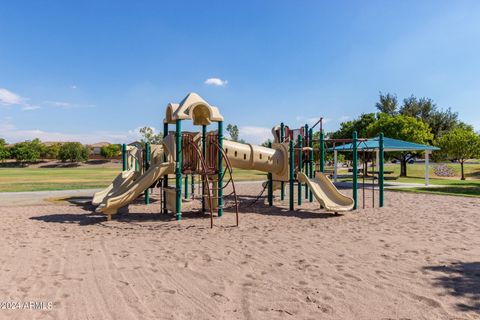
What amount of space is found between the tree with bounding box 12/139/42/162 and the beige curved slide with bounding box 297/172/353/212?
8473 cm

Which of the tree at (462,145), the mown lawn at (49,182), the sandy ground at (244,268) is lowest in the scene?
the sandy ground at (244,268)

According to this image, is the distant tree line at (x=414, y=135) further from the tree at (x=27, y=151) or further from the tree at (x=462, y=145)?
the tree at (x=27, y=151)

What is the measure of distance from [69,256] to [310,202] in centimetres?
979

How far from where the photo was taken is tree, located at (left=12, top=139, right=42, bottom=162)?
7800cm

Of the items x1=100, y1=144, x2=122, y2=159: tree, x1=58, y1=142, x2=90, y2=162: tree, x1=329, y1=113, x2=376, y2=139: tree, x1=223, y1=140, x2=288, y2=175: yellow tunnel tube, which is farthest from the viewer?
x1=100, y1=144, x2=122, y2=159: tree

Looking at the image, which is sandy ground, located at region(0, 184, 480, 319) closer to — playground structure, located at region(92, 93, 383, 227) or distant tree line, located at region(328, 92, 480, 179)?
playground structure, located at region(92, 93, 383, 227)

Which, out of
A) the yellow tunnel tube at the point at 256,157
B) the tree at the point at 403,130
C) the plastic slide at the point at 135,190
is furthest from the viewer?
the tree at the point at 403,130

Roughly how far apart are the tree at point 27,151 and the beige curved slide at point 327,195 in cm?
8473

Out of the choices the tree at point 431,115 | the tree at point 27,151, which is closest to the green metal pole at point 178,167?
the tree at point 431,115

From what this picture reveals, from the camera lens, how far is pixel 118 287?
15.1ft

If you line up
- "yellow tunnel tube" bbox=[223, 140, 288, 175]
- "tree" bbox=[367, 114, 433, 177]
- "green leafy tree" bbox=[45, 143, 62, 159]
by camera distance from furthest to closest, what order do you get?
"green leafy tree" bbox=[45, 143, 62, 159] → "tree" bbox=[367, 114, 433, 177] → "yellow tunnel tube" bbox=[223, 140, 288, 175]

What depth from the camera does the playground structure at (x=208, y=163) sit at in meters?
9.68

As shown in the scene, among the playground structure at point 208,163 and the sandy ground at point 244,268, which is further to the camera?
the playground structure at point 208,163

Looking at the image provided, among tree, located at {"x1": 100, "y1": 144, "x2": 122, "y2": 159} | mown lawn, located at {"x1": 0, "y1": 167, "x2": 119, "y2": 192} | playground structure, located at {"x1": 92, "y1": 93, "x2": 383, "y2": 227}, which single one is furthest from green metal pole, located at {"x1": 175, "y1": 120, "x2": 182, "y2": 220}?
tree, located at {"x1": 100, "y1": 144, "x2": 122, "y2": 159}
